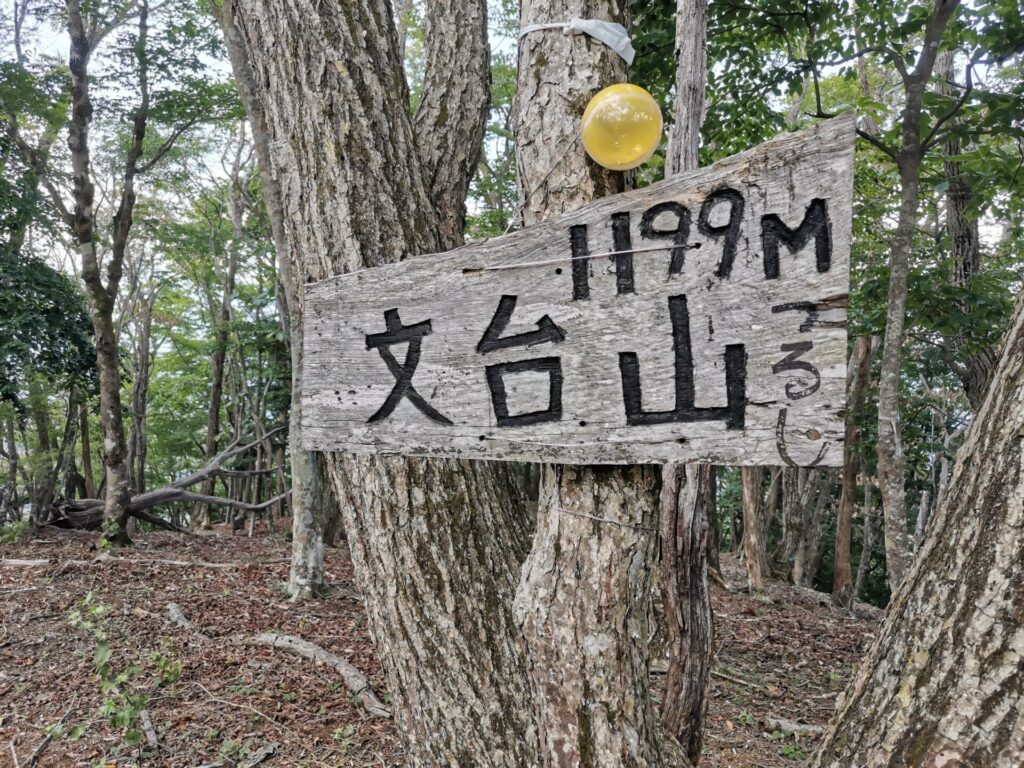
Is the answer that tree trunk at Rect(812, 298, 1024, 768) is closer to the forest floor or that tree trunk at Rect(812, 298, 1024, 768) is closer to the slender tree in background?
the forest floor

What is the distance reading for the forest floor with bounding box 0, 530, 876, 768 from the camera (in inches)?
117

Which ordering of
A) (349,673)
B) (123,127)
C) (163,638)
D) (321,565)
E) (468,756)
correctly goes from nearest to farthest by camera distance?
(468,756)
(349,673)
(163,638)
(321,565)
(123,127)

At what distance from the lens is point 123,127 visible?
10219 mm

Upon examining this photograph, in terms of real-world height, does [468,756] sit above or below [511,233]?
below

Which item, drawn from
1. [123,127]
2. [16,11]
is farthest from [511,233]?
[123,127]

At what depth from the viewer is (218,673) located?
3.67 meters

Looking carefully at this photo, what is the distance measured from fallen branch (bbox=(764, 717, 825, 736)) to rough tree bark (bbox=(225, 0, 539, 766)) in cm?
273

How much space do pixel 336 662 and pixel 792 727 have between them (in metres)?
2.61

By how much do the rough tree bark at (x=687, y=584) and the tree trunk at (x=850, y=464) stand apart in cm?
552

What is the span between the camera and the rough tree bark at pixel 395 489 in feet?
5.16

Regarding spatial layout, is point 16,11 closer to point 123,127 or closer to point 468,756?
point 123,127

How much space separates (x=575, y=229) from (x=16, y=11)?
9995 millimetres

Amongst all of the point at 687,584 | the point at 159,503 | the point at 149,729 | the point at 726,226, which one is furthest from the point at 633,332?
the point at 159,503

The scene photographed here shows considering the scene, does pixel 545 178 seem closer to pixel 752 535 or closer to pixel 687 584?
pixel 687 584
